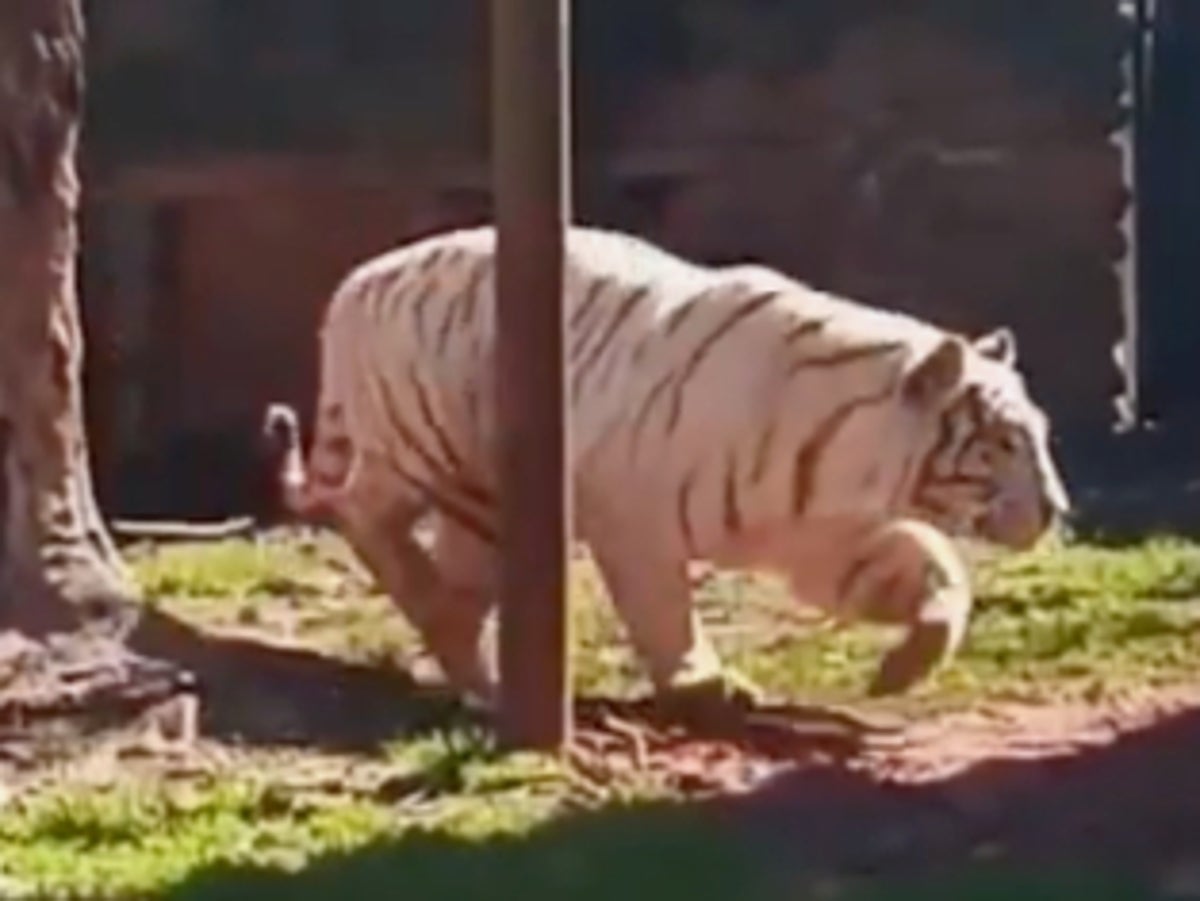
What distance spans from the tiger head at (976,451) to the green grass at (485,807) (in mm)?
389

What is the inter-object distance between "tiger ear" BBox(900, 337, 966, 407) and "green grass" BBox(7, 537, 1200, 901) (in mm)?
626

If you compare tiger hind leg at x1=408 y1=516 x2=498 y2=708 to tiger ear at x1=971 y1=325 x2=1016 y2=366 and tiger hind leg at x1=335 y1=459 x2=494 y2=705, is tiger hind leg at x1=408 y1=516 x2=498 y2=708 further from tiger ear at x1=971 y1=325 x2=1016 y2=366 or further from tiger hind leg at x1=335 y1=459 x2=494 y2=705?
tiger ear at x1=971 y1=325 x2=1016 y2=366

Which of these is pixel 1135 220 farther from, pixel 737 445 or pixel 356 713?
pixel 356 713

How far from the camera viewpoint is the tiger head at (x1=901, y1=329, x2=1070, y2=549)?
8273 mm

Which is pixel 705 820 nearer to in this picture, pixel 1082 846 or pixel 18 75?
pixel 1082 846

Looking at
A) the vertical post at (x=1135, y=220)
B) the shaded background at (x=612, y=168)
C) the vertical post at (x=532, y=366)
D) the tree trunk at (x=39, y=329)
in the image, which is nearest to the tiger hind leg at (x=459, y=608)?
the tree trunk at (x=39, y=329)

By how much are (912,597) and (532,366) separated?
1302 mm

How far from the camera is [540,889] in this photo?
618cm

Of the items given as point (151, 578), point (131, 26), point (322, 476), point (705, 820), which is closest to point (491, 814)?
point (705, 820)

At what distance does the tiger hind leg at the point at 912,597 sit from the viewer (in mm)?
8266

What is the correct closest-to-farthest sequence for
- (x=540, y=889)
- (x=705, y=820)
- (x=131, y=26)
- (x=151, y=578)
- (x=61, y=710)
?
(x=540, y=889)
(x=705, y=820)
(x=61, y=710)
(x=151, y=578)
(x=131, y=26)

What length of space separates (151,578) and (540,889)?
438cm

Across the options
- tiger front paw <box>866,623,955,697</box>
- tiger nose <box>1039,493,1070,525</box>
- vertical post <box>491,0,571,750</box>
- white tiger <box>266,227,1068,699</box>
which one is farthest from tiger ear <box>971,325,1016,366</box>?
vertical post <box>491,0,571,750</box>

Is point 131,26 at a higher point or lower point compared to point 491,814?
higher
